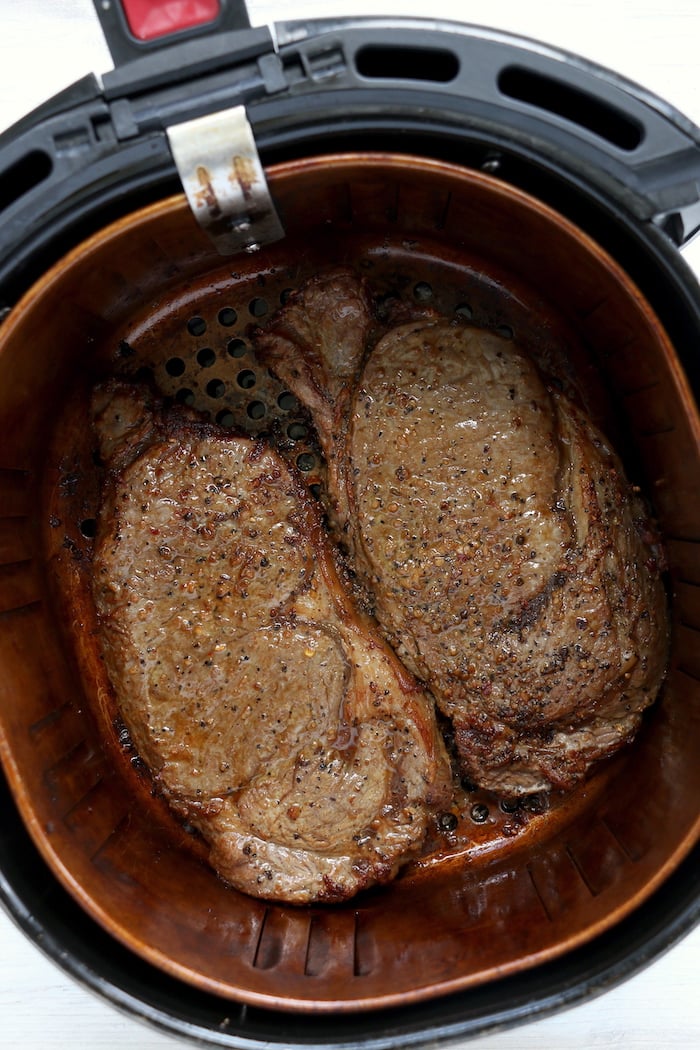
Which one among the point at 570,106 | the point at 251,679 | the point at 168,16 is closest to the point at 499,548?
the point at 251,679

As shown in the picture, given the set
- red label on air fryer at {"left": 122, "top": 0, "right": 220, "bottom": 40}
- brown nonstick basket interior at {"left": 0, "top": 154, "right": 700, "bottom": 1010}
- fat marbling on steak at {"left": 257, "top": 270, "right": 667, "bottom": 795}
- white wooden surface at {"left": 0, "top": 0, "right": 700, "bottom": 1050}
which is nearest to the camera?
red label on air fryer at {"left": 122, "top": 0, "right": 220, "bottom": 40}

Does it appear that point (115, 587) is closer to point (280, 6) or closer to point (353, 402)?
point (353, 402)

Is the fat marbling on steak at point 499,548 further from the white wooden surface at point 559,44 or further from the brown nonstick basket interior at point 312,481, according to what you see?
the white wooden surface at point 559,44

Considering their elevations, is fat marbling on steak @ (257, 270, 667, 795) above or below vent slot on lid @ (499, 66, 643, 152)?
below

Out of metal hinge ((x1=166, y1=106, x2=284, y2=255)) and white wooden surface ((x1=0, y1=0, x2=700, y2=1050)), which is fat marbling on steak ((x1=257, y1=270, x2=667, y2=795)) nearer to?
metal hinge ((x1=166, y1=106, x2=284, y2=255))

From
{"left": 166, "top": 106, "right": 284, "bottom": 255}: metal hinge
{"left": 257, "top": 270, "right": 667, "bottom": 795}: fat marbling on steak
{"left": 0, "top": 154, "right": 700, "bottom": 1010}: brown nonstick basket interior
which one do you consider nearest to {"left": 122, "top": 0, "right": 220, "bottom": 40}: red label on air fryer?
{"left": 166, "top": 106, "right": 284, "bottom": 255}: metal hinge

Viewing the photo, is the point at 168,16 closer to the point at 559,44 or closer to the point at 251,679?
the point at 559,44
